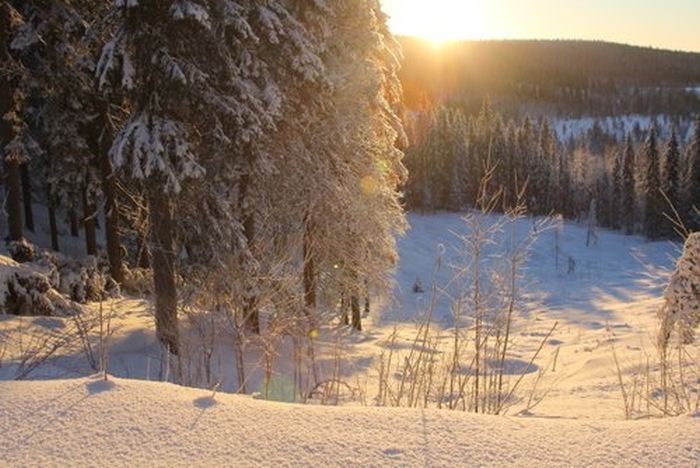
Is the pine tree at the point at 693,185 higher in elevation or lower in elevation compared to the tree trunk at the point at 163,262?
lower

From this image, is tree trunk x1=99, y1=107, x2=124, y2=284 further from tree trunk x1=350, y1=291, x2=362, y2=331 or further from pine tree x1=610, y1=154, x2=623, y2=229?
pine tree x1=610, y1=154, x2=623, y2=229

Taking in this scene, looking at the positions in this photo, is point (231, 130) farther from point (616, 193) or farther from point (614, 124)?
point (614, 124)

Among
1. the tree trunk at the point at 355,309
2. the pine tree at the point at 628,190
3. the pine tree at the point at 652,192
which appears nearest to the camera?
the tree trunk at the point at 355,309

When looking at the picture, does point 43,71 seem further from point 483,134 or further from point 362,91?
point 483,134

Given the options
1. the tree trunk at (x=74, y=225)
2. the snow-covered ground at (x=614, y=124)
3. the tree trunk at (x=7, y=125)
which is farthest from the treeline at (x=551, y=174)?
the snow-covered ground at (x=614, y=124)

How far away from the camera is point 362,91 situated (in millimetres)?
13234

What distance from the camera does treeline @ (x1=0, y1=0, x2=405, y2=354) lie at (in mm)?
9125

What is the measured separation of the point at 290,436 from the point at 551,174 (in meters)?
74.5

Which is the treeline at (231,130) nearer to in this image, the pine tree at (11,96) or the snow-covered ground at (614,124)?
the pine tree at (11,96)

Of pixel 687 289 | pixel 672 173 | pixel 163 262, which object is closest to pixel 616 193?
pixel 672 173

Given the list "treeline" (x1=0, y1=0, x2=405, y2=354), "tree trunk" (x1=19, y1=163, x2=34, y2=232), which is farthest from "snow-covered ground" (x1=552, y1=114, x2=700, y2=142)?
"treeline" (x1=0, y1=0, x2=405, y2=354)

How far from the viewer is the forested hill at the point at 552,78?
155 metres

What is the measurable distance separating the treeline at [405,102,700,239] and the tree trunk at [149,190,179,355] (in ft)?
164

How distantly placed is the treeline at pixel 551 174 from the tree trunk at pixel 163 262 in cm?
5000
